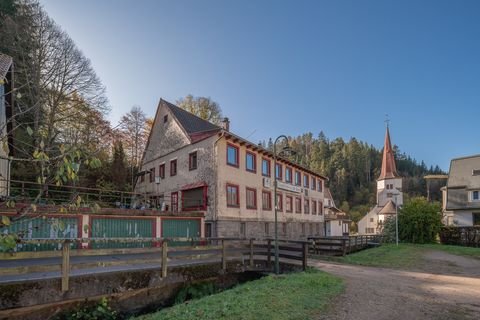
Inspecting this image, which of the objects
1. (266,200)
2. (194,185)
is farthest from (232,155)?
(266,200)

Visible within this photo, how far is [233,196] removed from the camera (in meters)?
22.4

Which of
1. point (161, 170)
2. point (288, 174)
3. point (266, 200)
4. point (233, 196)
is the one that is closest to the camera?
point (233, 196)

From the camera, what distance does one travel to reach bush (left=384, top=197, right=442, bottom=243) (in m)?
29.3

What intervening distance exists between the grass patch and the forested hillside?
75798 millimetres

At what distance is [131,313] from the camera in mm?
8523

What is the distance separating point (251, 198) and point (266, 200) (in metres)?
2.14

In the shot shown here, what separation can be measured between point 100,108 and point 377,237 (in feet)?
91.2

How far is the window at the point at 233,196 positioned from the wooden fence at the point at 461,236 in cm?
1982

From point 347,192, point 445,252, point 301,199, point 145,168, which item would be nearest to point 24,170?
point 145,168

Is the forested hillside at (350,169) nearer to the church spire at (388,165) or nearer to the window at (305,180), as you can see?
the church spire at (388,165)

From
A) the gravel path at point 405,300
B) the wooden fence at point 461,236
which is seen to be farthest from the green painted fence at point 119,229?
the wooden fence at point 461,236

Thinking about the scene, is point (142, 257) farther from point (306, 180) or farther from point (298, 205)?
point (306, 180)

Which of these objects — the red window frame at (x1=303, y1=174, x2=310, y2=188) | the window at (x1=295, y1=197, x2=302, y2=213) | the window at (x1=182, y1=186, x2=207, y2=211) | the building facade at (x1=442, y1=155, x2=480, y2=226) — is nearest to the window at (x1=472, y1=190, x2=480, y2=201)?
the building facade at (x1=442, y1=155, x2=480, y2=226)

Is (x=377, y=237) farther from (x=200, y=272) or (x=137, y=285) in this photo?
(x=137, y=285)
